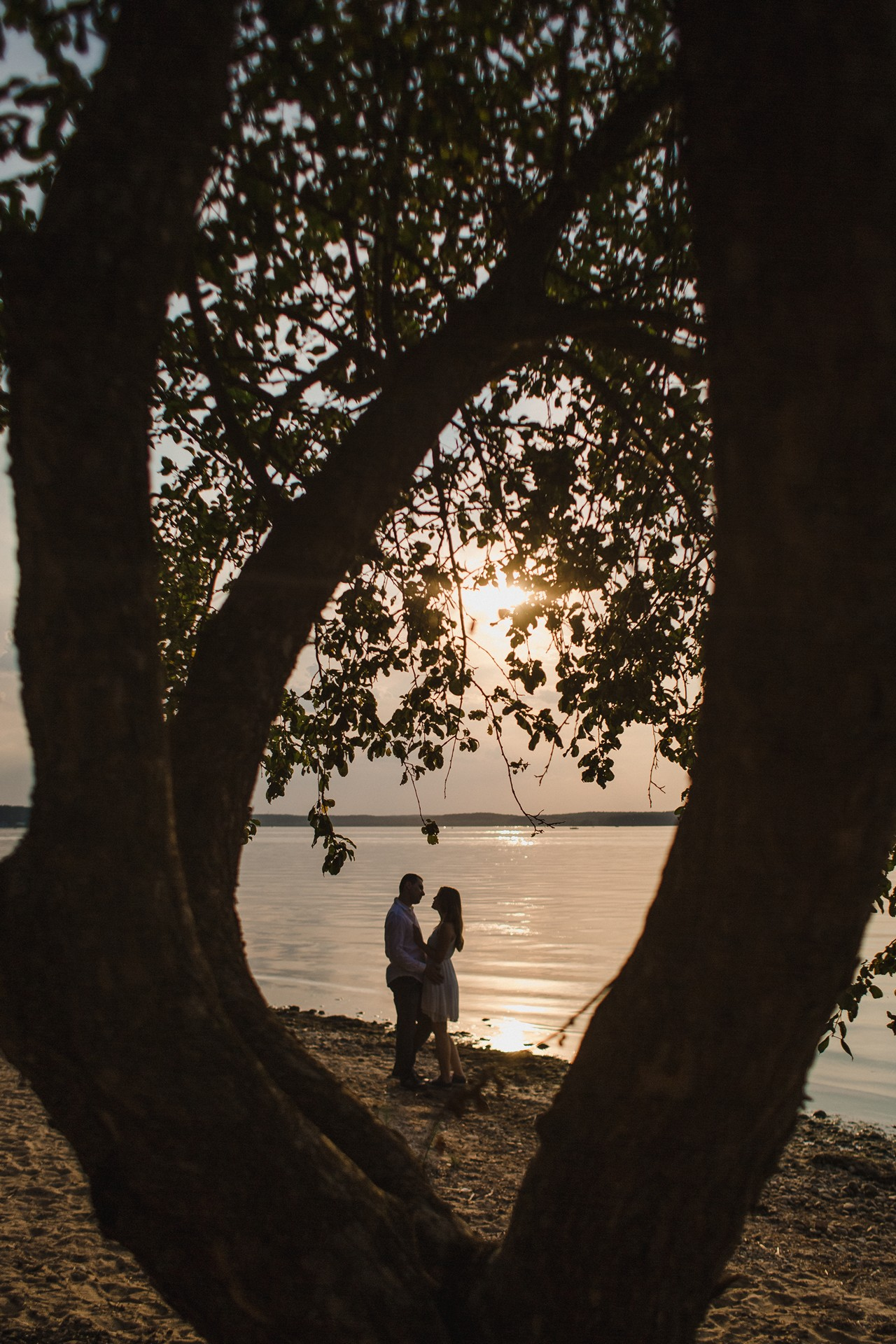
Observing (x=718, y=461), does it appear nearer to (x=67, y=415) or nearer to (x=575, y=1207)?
(x=67, y=415)

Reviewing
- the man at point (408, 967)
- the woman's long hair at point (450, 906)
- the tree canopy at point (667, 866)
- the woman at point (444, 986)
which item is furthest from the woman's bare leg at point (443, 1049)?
the tree canopy at point (667, 866)

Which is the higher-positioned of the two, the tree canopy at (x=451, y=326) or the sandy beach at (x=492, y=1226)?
the tree canopy at (x=451, y=326)

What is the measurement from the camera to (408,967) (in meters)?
9.30

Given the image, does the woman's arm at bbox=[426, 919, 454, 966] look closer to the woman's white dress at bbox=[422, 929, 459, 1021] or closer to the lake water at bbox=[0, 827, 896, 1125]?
the woman's white dress at bbox=[422, 929, 459, 1021]

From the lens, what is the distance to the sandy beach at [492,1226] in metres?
4.71

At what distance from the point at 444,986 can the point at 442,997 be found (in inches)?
4.4

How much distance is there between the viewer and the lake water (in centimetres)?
1444

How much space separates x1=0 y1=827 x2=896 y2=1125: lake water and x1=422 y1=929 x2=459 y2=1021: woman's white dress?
1.13 meters

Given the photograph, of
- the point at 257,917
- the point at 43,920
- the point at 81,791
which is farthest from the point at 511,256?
the point at 257,917

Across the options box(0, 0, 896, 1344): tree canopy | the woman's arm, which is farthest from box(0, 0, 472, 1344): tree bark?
the woman's arm

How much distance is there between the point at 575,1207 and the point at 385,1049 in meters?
11.1

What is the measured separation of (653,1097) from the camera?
82.8 inches

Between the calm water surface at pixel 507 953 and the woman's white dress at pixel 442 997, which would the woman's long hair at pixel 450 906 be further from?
the calm water surface at pixel 507 953

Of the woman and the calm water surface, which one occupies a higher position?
the woman
